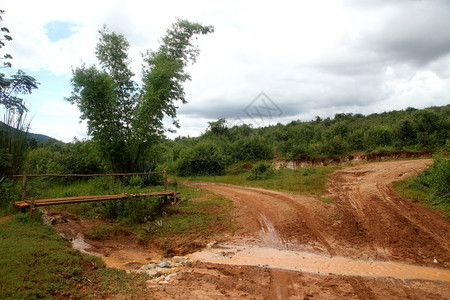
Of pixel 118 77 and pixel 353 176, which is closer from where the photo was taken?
pixel 118 77

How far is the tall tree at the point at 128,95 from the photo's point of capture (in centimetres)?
1234

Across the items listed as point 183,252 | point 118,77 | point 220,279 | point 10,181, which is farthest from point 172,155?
point 220,279

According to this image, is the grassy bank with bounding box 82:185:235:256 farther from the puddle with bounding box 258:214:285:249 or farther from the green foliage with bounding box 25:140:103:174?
the green foliage with bounding box 25:140:103:174

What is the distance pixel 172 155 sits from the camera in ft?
82.9

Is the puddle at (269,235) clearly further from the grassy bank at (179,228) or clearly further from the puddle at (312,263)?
the grassy bank at (179,228)

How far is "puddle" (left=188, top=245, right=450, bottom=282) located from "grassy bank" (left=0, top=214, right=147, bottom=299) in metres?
1.91

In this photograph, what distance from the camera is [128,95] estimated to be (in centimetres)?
1391

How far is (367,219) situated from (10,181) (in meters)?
10.2

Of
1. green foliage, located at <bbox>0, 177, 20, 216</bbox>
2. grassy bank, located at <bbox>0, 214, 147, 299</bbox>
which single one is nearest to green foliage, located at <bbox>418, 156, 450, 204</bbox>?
grassy bank, located at <bbox>0, 214, 147, 299</bbox>

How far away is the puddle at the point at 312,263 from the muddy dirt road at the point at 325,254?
0.02 metres

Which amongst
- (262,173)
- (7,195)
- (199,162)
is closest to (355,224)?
(7,195)

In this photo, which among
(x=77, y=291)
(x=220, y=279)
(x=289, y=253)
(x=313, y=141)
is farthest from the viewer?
(x=313, y=141)

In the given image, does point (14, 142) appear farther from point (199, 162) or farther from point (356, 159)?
point (356, 159)

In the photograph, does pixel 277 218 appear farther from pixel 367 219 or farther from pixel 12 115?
pixel 12 115
